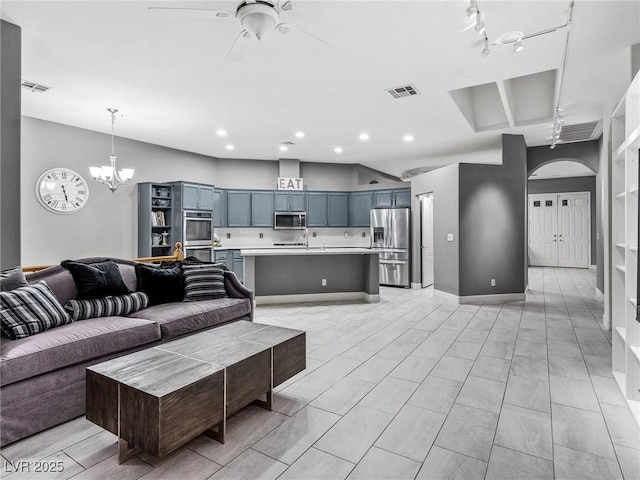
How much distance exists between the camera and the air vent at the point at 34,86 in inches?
152

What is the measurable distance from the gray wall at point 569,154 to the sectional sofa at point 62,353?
6834mm

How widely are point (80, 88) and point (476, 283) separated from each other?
6.26 metres

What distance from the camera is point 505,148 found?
6039mm

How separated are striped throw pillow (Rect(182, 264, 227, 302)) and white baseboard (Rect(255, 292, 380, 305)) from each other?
A: 79.6 inches

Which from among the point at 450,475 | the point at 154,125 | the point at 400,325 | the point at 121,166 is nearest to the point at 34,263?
the point at 121,166

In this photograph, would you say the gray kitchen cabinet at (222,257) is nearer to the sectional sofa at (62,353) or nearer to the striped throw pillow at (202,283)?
the striped throw pillow at (202,283)

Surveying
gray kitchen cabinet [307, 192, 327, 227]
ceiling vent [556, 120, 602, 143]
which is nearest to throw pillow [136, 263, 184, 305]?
gray kitchen cabinet [307, 192, 327, 227]

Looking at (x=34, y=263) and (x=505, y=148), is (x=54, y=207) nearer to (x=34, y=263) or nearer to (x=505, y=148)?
(x=34, y=263)

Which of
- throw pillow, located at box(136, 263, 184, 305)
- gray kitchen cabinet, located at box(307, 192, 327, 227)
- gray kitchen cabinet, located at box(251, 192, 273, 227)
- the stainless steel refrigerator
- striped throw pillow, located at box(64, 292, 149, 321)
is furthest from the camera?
gray kitchen cabinet, located at box(307, 192, 327, 227)

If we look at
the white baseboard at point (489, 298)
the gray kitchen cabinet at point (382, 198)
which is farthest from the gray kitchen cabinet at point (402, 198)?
the white baseboard at point (489, 298)

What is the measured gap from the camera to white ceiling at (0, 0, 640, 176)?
105 inches

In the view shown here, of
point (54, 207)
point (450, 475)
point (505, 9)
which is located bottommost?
point (450, 475)

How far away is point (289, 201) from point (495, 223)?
173 inches

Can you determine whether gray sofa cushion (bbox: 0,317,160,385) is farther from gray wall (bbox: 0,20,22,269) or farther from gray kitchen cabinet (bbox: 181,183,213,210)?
gray kitchen cabinet (bbox: 181,183,213,210)
